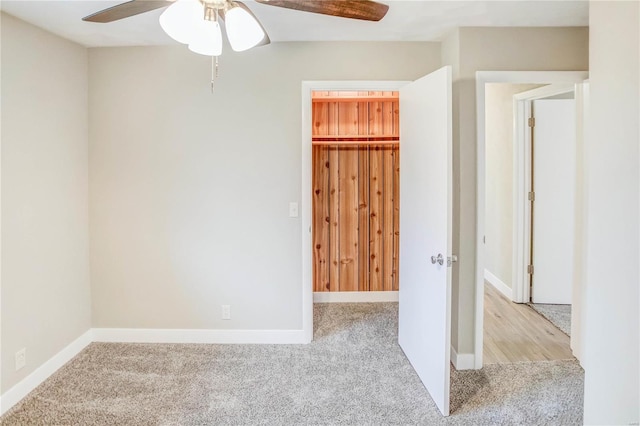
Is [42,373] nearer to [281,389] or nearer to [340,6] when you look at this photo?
[281,389]

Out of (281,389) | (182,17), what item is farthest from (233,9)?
(281,389)

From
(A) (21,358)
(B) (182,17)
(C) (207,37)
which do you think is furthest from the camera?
(A) (21,358)

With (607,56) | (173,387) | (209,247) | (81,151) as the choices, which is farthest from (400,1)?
(173,387)

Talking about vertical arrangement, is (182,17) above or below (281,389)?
above

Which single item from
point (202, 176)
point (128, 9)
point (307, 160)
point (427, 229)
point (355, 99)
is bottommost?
point (427, 229)

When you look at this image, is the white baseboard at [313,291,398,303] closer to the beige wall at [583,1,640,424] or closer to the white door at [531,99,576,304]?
the white door at [531,99,576,304]

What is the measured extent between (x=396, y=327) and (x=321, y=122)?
2.15 metres

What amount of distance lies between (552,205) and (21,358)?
15.1ft

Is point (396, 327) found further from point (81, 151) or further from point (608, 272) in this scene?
point (81, 151)

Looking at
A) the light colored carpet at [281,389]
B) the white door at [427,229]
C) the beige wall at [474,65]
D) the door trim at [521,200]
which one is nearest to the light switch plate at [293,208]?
the white door at [427,229]

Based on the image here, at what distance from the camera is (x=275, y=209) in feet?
9.87

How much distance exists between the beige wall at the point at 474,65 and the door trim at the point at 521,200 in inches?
48.3

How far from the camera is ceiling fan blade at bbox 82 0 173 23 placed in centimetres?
158

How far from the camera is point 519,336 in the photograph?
3.15 meters
